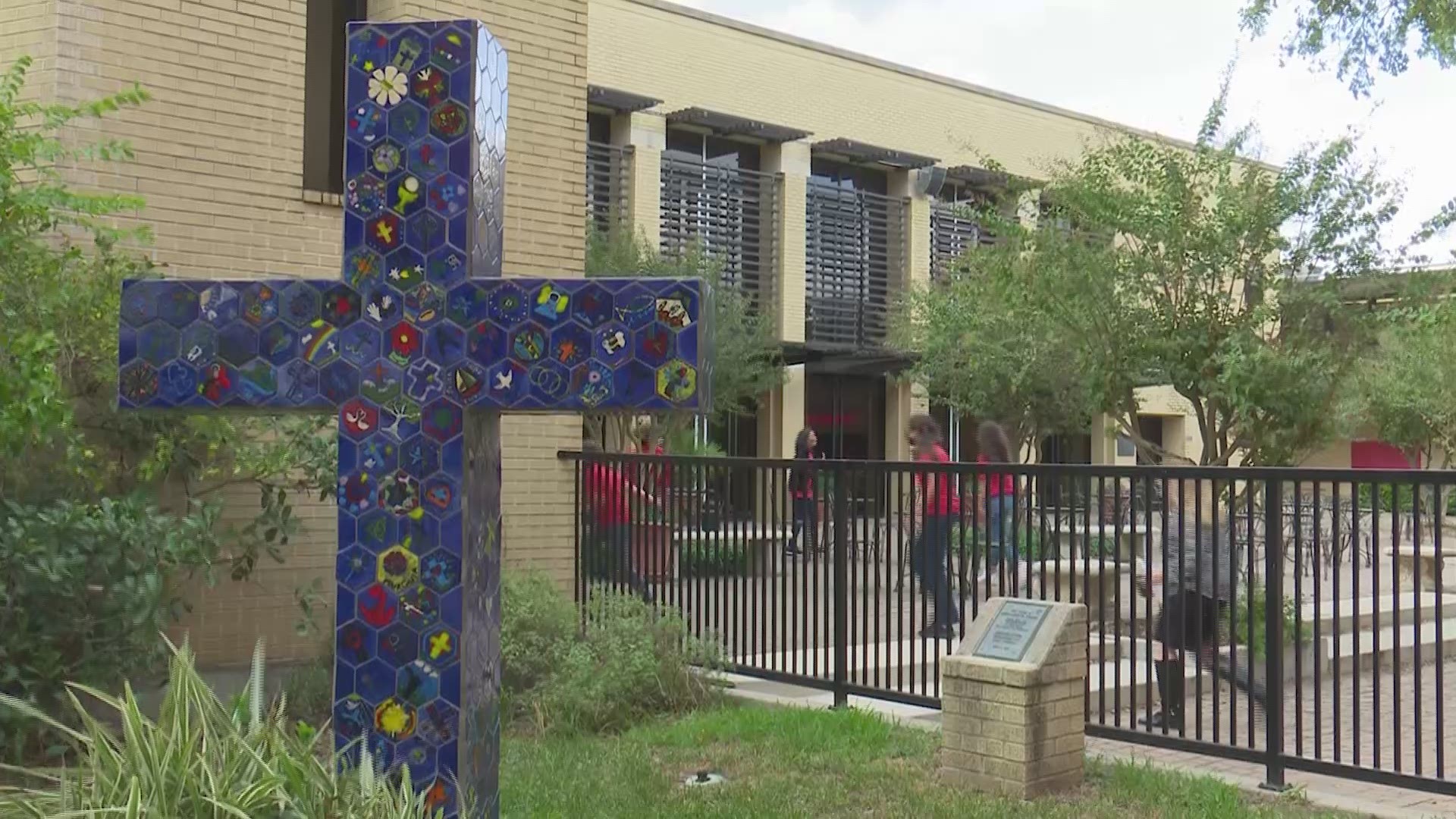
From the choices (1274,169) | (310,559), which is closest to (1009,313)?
(1274,169)

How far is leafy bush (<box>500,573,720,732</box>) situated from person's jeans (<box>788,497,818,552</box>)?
865mm

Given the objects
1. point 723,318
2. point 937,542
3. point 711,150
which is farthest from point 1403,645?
point 711,150

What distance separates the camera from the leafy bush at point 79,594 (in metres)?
6.89

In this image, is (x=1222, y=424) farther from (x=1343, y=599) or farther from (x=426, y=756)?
(x=426, y=756)

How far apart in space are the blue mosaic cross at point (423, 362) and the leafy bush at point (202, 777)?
22 centimetres

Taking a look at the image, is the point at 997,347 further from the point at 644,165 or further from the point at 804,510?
the point at 804,510

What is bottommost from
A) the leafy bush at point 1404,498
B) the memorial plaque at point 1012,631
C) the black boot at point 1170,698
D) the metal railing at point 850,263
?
the black boot at point 1170,698

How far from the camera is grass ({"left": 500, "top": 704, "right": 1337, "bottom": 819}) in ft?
20.5

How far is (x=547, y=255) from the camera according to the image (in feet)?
34.6

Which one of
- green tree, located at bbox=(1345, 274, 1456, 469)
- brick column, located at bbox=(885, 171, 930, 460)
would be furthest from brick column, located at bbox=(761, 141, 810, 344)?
green tree, located at bbox=(1345, 274, 1456, 469)

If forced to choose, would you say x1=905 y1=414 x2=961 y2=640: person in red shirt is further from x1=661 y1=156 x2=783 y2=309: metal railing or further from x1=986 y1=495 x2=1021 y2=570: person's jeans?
x1=661 y1=156 x2=783 y2=309: metal railing

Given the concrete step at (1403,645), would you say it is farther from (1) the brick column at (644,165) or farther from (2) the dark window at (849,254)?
(2) the dark window at (849,254)

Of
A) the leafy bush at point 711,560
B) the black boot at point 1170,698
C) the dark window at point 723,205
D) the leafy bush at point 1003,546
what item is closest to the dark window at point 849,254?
the dark window at point 723,205

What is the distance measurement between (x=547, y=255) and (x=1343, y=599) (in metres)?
10.4
